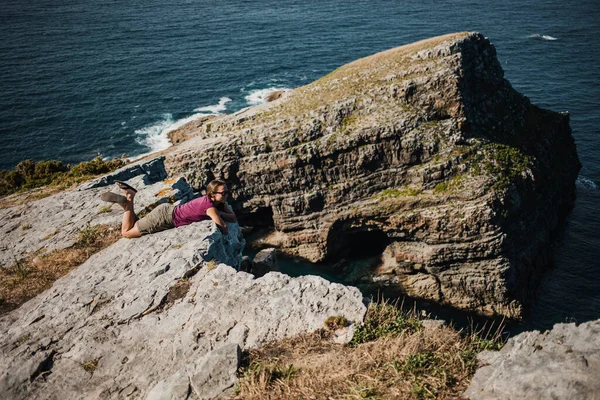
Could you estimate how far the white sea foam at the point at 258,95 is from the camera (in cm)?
6794

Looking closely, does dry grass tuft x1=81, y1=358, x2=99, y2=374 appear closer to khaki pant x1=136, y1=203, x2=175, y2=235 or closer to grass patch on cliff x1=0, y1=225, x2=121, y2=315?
grass patch on cliff x1=0, y1=225, x2=121, y2=315

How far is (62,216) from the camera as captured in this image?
18578mm

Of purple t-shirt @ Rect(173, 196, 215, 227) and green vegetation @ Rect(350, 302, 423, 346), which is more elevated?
purple t-shirt @ Rect(173, 196, 215, 227)

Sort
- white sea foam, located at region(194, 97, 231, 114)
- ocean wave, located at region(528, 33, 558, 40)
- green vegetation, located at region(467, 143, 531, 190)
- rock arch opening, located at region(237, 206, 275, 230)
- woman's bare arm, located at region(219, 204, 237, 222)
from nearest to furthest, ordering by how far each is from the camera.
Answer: woman's bare arm, located at region(219, 204, 237, 222) → green vegetation, located at region(467, 143, 531, 190) → rock arch opening, located at region(237, 206, 275, 230) → white sea foam, located at region(194, 97, 231, 114) → ocean wave, located at region(528, 33, 558, 40)

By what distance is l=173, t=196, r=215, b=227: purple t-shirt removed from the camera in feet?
45.5

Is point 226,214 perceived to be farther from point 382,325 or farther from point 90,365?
point 382,325

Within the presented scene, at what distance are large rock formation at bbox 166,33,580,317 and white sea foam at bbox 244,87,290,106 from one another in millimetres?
30177

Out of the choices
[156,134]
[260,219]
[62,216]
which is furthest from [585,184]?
[156,134]

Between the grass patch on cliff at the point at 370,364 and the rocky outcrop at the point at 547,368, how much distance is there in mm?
494

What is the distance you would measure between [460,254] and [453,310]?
5414 mm

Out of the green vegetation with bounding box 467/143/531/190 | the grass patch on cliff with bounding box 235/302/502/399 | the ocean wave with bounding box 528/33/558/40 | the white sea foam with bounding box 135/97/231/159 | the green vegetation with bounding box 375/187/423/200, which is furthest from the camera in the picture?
the ocean wave with bounding box 528/33/558/40

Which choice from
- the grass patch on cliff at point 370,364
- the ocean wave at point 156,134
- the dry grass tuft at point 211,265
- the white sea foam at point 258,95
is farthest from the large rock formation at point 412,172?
the white sea foam at point 258,95

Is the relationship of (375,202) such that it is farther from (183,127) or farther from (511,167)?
(183,127)

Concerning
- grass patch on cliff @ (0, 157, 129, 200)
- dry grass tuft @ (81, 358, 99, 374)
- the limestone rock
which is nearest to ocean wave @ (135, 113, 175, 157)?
grass patch on cliff @ (0, 157, 129, 200)
